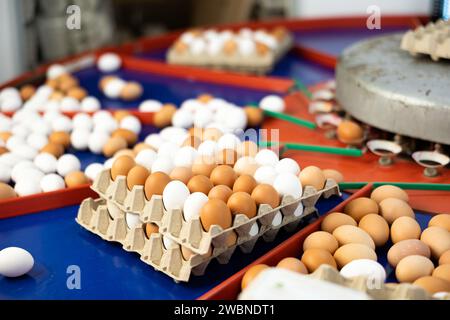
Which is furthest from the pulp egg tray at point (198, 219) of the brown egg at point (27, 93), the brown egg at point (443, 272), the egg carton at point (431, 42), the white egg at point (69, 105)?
the brown egg at point (27, 93)

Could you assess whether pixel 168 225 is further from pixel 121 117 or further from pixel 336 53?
pixel 336 53

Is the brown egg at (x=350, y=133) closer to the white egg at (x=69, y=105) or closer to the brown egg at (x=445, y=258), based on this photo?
the brown egg at (x=445, y=258)

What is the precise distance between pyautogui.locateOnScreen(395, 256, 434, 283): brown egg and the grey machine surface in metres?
0.58

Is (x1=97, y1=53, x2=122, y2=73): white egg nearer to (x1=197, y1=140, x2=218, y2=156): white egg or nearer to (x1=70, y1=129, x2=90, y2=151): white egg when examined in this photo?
(x1=70, y1=129, x2=90, y2=151): white egg

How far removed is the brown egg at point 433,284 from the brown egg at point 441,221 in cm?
27

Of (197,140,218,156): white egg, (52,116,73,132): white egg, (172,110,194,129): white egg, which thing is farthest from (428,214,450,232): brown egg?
(52,116,73,132): white egg

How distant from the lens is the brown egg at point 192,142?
5.32 feet

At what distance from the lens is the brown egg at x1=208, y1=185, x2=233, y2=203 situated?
129 cm

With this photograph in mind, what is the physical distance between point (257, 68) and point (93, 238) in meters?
1.37

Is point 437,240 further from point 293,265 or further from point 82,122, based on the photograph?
point 82,122

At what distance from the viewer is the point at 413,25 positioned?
3275mm

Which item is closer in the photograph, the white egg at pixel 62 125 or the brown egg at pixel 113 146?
the brown egg at pixel 113 146

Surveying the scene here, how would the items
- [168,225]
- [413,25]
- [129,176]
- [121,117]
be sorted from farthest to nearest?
1. [413,25]
2. [121,117]
3. [129,176]
4. [168,225]
